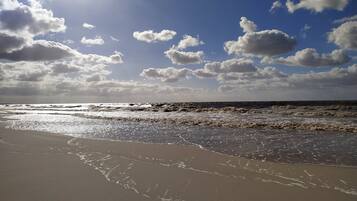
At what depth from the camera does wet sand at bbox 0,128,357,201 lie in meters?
5.61

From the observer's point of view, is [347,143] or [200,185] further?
[347,143]

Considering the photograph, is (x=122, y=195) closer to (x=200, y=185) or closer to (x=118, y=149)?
(x=200, y=185)

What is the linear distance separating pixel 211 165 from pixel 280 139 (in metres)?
6.21

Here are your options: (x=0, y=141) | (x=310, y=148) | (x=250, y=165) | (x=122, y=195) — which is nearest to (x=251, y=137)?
(x=310, y=148)

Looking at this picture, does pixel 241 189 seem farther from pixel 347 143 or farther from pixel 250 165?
pixel 347 143

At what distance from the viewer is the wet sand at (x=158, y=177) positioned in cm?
561

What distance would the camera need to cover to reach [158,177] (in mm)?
6789

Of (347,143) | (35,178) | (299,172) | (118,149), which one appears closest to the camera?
(35,178)

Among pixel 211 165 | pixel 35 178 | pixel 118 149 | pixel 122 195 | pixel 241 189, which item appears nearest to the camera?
pixel 122 195

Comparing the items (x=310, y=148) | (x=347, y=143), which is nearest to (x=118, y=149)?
(x=310, y=148)

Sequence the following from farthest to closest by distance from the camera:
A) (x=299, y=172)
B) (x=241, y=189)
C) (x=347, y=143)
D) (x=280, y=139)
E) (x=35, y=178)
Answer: (x=280, y=139) < (x=347, y=143) < (x=299, y=172) < (x=35, y=178) < (x=241, y=189)

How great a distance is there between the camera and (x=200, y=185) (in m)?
6.23

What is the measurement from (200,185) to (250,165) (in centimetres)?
253

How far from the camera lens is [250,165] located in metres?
8.25
